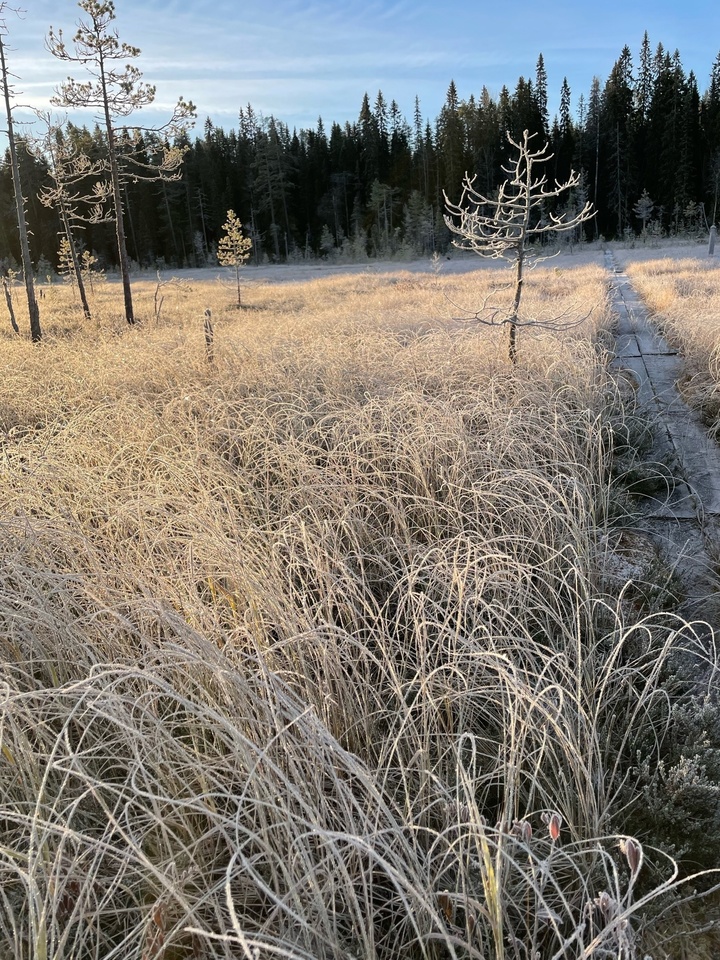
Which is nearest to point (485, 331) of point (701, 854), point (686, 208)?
point (701, 854)

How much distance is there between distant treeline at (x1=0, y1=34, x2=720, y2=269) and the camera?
47.5 metres

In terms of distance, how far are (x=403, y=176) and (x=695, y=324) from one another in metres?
55.3

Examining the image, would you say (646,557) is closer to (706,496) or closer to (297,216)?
(706,496)

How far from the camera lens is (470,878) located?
152 cm

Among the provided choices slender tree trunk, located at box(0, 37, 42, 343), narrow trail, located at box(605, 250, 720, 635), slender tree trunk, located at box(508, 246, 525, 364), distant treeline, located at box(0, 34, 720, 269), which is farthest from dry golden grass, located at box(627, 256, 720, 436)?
distant treeline, located at box(0, 34, 720, 269)

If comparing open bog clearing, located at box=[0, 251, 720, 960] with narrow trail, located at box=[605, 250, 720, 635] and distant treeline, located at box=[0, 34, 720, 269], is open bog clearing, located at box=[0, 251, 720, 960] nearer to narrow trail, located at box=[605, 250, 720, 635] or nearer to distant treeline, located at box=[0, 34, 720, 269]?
narrow trail, located at box=[605, 250, 720, 635]

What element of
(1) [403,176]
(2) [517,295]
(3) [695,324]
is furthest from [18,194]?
(1) [403,176]

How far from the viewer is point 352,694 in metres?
2.08

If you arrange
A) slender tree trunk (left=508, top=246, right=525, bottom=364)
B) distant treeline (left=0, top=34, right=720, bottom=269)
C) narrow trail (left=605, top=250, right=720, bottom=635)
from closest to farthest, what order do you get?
narrow trail (left=605, top=250, right=720, bottom=635), slender tree trunk (left=508, top=246, right=525, bottom=364), distant treeline (left=0, top=34, right=720, bottom=269)

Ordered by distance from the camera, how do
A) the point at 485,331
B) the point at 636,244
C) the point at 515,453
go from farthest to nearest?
1. the point at 636,244
2. the point at 485,331
3. the point at 515,453

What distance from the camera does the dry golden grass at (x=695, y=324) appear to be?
5.61 m

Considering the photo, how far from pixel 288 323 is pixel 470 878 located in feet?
31.0

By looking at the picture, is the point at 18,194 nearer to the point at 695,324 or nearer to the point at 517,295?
the point at 517,295

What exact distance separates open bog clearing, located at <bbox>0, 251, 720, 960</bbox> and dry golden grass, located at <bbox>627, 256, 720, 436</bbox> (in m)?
0.35
